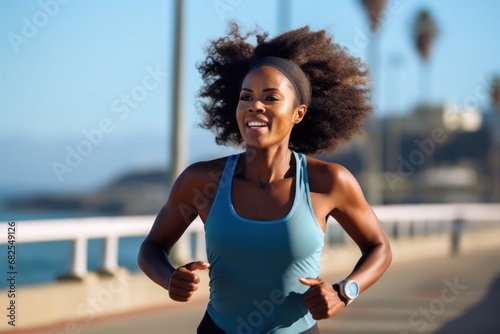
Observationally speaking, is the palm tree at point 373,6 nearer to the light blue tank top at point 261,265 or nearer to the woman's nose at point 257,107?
the woman's nose at point 257,107

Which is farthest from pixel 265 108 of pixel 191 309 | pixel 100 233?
pixel 191 309

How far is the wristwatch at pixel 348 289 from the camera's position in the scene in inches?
140

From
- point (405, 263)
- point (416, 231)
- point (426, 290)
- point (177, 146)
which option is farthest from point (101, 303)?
point (416, 231)

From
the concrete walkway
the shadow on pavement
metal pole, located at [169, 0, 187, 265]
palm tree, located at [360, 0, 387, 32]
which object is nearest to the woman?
the concrete walkway

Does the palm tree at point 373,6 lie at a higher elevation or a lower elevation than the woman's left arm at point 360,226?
higher

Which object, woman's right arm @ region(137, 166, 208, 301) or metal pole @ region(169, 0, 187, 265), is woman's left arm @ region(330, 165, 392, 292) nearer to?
woman's right arm @ region(137, 166, 208, 301)

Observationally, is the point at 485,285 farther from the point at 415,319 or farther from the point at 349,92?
the point at 349,92

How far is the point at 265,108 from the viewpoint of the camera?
11.8 feet

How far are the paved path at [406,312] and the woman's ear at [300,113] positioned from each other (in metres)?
6.04

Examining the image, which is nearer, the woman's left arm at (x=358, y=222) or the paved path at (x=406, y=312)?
the woman's left arm at (x=358, y=222)

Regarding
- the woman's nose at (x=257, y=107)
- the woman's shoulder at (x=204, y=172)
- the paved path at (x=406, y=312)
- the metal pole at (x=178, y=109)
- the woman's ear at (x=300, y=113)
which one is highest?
the woman's nose at (x=257, y=107)

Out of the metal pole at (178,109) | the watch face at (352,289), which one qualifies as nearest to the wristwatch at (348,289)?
the watch face at (352,289)

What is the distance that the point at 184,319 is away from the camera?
10.9 meters

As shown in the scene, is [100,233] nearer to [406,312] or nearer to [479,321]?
[406,312]
